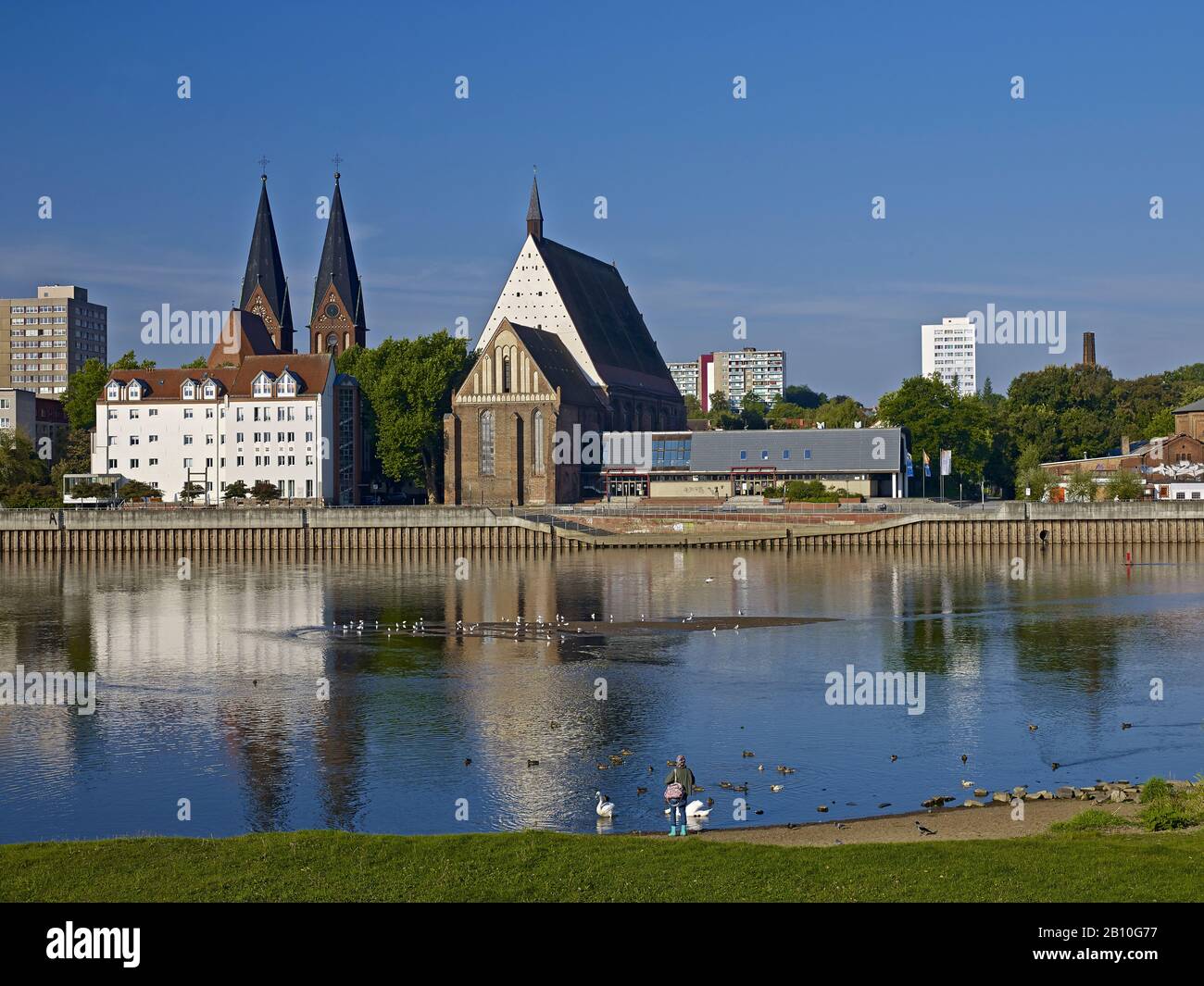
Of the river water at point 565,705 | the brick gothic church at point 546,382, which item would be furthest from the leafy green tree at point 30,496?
the river water at point 565,705

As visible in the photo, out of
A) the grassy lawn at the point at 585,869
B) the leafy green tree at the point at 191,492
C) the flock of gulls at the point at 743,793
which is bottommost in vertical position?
the flock of gulls at the point at 743,793

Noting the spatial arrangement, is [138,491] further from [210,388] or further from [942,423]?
[942,423]

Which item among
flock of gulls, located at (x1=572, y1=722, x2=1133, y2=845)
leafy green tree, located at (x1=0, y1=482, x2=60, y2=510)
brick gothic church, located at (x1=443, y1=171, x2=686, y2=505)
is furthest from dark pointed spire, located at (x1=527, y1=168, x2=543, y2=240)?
flock of gulls, located at (x1=572, y1=722, x2=1133, y2=845)

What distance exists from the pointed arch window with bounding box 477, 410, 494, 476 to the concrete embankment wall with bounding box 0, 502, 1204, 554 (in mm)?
18974

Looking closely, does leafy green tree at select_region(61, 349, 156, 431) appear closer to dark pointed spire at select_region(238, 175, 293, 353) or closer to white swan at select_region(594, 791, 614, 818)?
dark pointed spire at select_region(238, 175, 293, 353)

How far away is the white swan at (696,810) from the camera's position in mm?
25031

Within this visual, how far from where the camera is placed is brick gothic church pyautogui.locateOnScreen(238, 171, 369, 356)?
153125mm

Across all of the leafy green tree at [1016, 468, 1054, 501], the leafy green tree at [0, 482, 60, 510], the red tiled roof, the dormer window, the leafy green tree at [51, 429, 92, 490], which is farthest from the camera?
the leafy green tree at [1016, 468, 1054, 501]

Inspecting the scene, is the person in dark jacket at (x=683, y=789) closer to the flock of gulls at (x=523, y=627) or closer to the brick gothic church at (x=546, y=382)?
the flock of gulls at (x=523, y=627)

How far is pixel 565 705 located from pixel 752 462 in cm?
9298

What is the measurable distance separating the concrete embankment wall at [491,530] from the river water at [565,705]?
30.7 m

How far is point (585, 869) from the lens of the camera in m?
17.6
